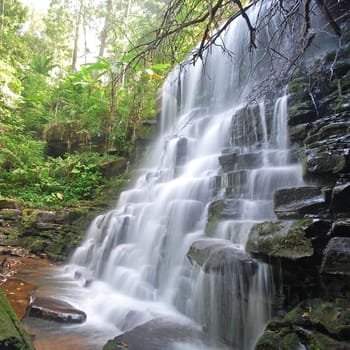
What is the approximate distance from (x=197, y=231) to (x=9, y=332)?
12.4 feet

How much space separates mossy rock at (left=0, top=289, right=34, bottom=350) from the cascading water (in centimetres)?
168

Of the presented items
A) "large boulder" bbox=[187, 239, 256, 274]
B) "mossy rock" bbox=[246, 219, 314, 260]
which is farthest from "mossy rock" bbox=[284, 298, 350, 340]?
"large boulder" bbox=[187, 239, 256, 274]

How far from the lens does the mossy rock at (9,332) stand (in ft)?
6.52

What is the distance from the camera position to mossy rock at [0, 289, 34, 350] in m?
1.99

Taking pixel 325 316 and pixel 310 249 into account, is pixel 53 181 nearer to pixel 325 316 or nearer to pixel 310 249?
pixel 310 249

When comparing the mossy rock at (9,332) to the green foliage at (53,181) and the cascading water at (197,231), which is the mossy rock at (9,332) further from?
the green foliage at (53,181)

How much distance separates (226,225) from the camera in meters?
4.77

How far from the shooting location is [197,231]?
5.54m

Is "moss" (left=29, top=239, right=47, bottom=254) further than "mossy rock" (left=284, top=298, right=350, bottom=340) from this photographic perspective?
Yes

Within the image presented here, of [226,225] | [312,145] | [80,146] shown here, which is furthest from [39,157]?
[312,145]

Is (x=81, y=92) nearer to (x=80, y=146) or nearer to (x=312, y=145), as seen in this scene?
(x=80, y=146)

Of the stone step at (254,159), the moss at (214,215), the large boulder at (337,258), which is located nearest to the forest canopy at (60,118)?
the stone step at (254,159)

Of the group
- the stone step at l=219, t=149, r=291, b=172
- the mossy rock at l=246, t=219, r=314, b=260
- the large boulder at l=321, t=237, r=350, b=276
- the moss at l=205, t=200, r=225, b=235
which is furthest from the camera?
the stone step at l=219, t=149, r=291, b=172

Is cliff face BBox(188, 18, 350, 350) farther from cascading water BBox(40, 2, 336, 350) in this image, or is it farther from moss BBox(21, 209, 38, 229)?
moss BBox(21, 209, 38, 229)
